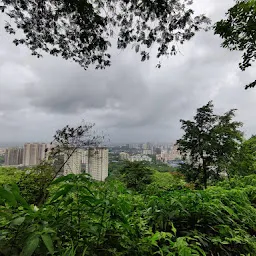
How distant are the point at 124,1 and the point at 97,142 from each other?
2822mm

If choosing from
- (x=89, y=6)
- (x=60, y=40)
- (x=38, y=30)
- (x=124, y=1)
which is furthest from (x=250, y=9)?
(x=38, y=30)

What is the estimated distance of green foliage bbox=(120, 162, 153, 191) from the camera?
23.5ft

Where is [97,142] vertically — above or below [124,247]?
above

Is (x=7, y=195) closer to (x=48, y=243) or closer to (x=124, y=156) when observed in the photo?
(x=48, y=243)

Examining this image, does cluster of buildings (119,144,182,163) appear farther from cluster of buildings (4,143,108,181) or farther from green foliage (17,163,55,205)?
green foliage (17,163,55,205)

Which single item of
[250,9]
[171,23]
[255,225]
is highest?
[250,9]

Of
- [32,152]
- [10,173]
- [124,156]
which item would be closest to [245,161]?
[124,156]

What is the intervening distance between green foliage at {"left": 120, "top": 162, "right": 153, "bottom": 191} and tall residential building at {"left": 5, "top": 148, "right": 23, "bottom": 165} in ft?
10.1

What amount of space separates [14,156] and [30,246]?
18.6ft

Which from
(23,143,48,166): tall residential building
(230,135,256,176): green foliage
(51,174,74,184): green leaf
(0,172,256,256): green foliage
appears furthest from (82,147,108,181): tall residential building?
(230,135,256,176): green foliage

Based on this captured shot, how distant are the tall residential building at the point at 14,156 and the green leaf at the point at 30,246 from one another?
5.36 meters

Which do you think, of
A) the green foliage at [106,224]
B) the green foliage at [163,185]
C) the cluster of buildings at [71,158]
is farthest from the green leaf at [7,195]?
the cluster of buildings at [71,158]

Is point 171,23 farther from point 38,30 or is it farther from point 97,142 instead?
point 97,142

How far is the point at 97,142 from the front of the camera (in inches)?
187
